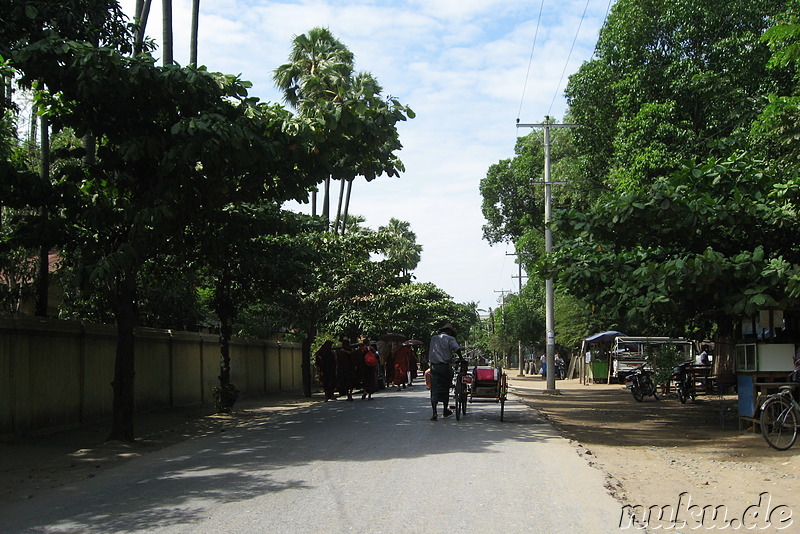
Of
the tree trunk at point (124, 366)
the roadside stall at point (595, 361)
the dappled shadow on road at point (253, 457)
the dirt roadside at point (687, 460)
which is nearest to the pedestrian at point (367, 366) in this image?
the dappled shadow on road at point (253, 457)

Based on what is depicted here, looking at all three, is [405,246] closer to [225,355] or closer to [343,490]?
[225,355]

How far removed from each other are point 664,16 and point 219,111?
56.6ft

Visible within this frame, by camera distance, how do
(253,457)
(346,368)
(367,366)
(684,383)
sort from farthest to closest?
(367,366) → (346,368) → (684,383) → (253,457)

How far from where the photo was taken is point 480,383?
15961mm

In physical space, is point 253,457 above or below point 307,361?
below

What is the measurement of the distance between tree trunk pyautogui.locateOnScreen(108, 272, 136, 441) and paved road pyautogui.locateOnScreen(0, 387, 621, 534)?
1248 mm

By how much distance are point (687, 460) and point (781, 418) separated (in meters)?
1.68

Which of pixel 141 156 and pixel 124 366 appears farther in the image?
pixel 124 366

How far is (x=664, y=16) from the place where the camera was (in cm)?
2414

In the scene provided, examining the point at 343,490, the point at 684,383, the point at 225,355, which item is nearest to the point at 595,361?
the point at 684,383

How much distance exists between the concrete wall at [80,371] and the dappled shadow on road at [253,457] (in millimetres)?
2372

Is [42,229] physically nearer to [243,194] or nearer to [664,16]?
[243,194]

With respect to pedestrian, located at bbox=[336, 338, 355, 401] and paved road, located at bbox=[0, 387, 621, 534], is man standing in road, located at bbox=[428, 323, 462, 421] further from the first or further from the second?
pedestrian, located at bbox=[336, 338, 355, 401]

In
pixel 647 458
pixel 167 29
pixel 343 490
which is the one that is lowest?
pixel 647 458
